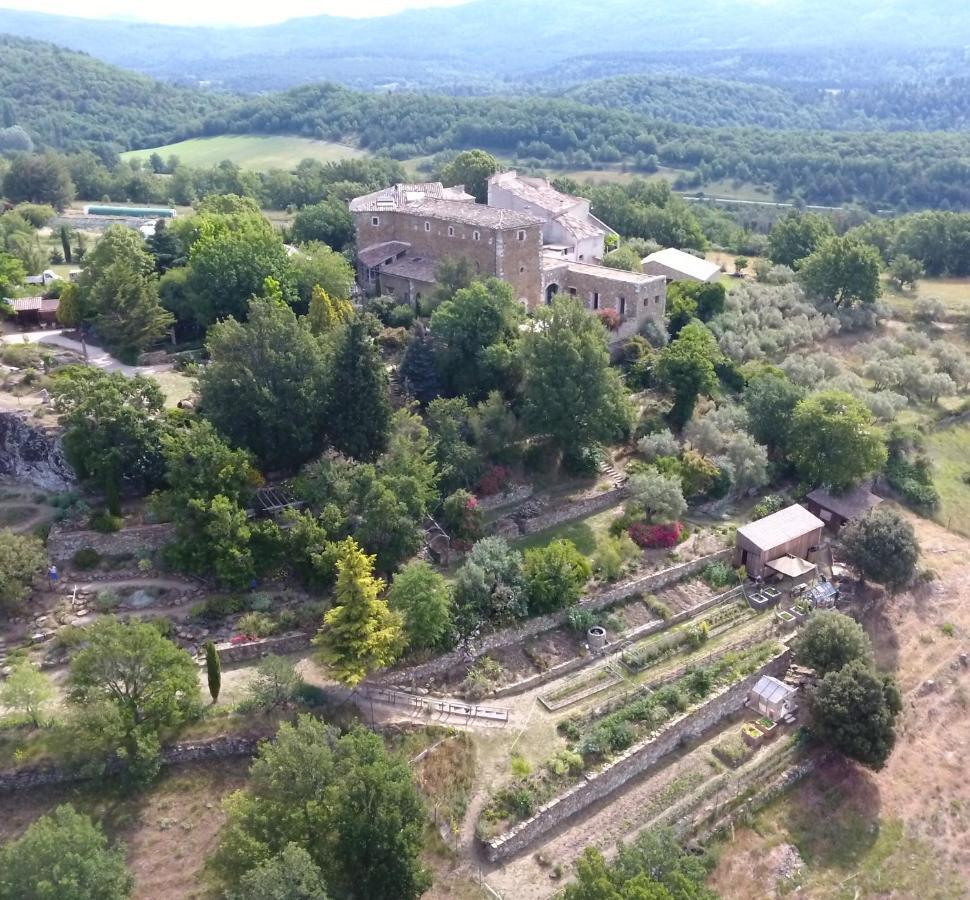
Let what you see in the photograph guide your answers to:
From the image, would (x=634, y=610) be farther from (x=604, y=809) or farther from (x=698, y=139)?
(x=698, y=139)

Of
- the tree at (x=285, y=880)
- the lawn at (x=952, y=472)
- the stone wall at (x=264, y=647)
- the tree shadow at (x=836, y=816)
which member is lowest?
the tree shadow at (x=836, y=816)

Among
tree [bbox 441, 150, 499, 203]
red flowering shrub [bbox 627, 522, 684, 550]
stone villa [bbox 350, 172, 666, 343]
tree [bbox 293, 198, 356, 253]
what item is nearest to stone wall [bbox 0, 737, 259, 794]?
red flowering shrub [bbox 627, 522, 684, 550]

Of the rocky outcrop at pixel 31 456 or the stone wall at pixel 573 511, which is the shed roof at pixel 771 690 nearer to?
the stone wall at pixel 573 511

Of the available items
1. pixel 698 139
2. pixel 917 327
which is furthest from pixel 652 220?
pixel 698 139

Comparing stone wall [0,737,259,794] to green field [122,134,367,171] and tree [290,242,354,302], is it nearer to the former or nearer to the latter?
tree [290,242,354,302]

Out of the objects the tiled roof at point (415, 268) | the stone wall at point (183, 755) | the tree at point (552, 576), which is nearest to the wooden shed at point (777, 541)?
the tree at point (552, 576)

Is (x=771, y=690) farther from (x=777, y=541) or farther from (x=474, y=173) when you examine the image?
(x=474, y=173)

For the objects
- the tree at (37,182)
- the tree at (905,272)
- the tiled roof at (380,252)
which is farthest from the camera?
the tree at (37,182)
